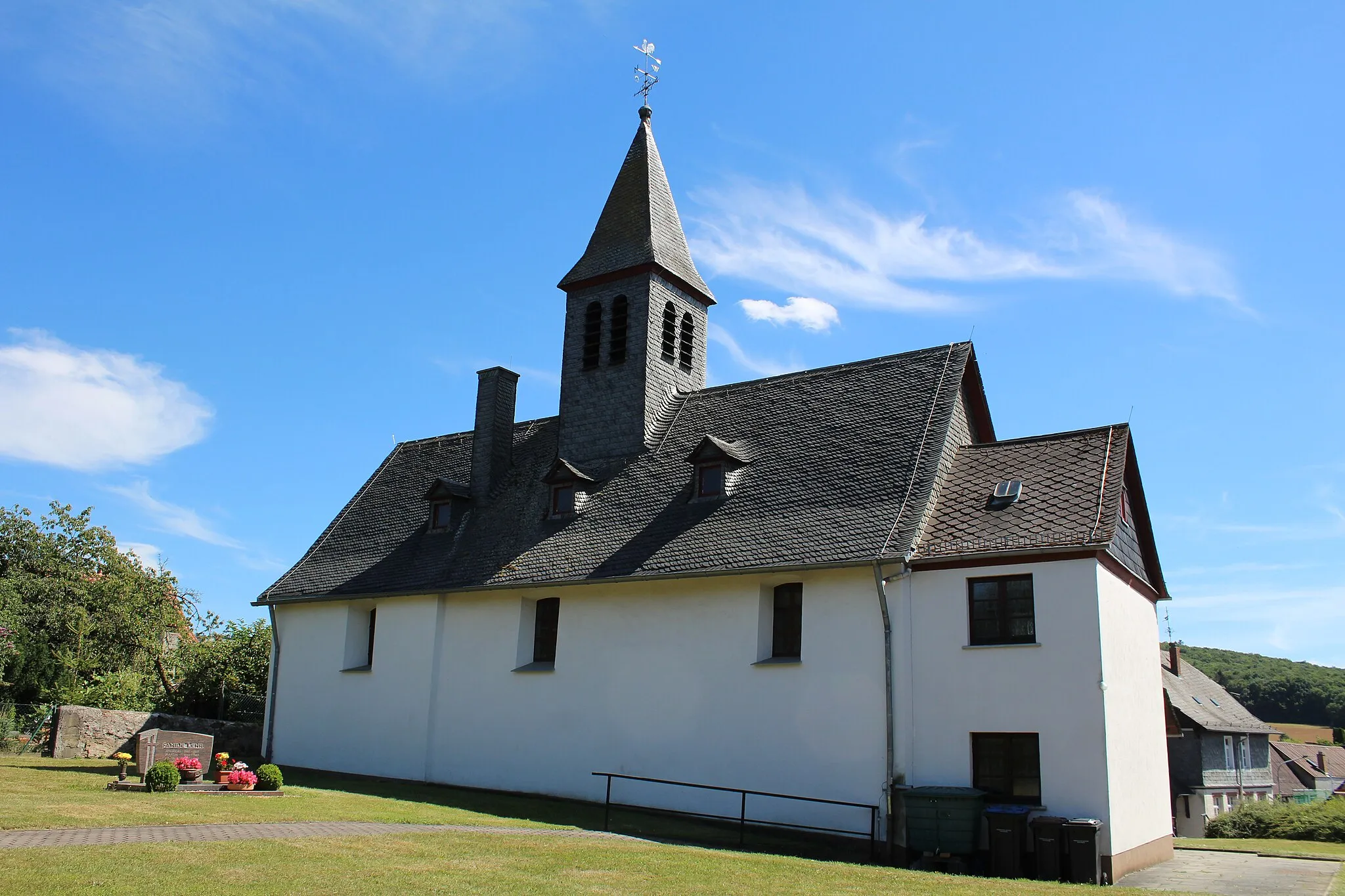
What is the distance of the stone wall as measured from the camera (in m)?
23.8

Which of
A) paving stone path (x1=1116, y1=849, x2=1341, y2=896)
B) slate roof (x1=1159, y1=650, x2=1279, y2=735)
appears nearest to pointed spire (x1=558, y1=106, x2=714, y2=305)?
paving stone path (x1=1116, y1=849, x2=1341, y2=896)

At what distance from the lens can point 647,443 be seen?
23234 mm

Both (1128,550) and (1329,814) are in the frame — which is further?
(1329,814)

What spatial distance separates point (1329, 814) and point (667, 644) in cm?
→ 2068

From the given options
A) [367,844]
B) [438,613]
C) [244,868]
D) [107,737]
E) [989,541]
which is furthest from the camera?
[107,737]

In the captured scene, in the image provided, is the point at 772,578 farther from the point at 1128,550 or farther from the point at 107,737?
the point at 107,737

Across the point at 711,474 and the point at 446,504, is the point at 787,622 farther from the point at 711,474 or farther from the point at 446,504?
the point at 446,504

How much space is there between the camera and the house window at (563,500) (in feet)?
74.6

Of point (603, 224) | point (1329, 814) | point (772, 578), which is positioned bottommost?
point (1329, 814)

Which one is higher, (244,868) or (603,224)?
(603,224)

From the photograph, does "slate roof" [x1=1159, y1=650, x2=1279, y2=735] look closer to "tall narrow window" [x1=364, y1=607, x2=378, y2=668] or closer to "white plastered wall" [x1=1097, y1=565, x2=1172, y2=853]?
"white plastered wall" [x1=1097, y1=565, x2=1172, y2=853]

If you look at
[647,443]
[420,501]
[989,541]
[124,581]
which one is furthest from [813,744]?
[124,581]

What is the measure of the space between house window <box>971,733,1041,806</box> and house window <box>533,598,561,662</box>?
9202 millimetres

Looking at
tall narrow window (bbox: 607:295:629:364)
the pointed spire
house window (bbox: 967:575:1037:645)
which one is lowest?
house window (bbox: 967:575:1037:645)
